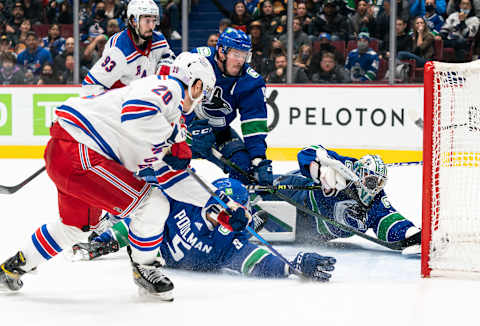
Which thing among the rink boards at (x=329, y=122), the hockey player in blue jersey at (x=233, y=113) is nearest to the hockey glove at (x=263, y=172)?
the hockey player in blue jersey at (x=233, y=113)

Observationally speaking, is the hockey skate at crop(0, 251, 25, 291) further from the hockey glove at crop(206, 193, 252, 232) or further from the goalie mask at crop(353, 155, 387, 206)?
the goalie mask at crop(353, 155, 387, 206)

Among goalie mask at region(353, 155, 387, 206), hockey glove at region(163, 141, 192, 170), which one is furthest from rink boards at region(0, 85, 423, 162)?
hockey glove at region(163, 141, 192, 170)

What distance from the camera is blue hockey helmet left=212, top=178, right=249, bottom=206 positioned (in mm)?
2891

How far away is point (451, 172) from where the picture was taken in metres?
2.95

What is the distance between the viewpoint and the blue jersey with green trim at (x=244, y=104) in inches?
149

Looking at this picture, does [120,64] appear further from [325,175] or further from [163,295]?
[163,295]

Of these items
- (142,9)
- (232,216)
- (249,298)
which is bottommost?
(249,298)

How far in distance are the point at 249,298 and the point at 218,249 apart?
412 millimetres

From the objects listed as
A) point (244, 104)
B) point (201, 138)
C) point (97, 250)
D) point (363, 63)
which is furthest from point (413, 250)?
point (363, 63)

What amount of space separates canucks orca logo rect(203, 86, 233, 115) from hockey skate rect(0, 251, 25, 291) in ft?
5.35

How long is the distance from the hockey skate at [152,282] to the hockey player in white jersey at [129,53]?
176 cm

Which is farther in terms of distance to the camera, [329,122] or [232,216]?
[329,122]

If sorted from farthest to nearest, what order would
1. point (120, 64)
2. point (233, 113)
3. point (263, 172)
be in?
point (120, 64) → point (233, 113) → point (263, 172)

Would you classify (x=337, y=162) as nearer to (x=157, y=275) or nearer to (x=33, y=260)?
(x=157, y=275)
